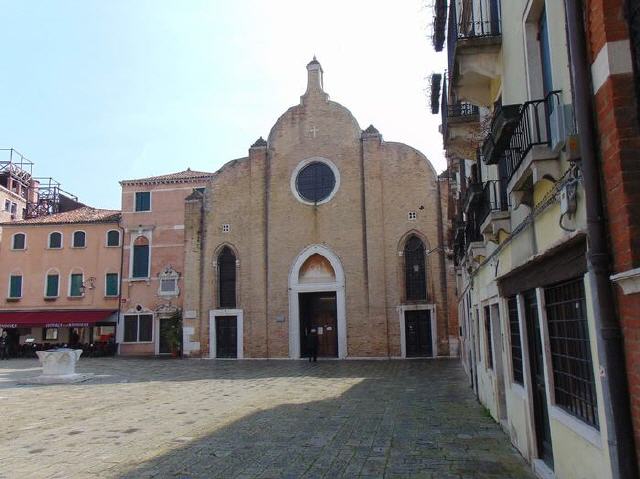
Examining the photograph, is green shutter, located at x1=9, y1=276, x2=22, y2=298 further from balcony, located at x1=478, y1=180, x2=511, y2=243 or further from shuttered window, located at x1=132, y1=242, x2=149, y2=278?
balcony, located at x1=478, y1=180, x2=511, y2=243

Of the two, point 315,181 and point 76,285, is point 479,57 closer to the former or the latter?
point 315,181

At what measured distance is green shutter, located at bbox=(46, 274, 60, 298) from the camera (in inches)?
1214

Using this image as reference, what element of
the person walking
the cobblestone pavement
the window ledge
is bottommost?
the cobblestone pavement

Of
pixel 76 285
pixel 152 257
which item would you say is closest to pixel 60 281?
pixel 76 285

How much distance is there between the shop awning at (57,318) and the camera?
2912cm

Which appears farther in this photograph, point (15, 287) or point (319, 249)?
point (15, 287)

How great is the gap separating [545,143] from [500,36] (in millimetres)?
2948

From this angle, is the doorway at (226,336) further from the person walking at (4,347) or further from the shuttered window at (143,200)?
the person walking at (4,347)

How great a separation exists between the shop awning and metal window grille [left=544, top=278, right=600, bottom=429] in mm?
27927

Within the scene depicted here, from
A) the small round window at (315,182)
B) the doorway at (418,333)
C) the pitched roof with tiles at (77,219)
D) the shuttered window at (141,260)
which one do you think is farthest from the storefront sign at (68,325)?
the doorway at (418,333)

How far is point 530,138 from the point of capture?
15.4ft

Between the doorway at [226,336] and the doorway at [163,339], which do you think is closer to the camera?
the doorway at [226,336]

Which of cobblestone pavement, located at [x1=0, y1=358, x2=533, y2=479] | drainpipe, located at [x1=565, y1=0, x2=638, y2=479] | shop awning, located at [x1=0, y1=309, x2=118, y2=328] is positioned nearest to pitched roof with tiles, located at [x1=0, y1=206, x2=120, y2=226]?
shop awning, located at [x1=0, y1=309, x2=118, y2=328]

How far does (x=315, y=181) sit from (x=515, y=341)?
19247 mm
